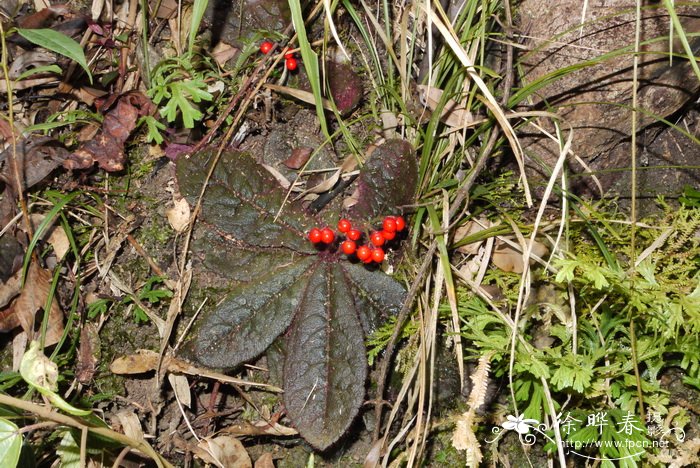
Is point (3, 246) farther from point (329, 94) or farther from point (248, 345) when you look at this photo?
point (329, 94)

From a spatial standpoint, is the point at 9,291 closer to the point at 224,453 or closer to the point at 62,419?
the point at 62,419

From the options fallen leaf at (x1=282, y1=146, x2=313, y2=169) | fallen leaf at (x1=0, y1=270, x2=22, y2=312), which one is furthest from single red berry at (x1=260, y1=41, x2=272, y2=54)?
fallen leaf at (x1=0, y1=270, x2=22, y2=312)

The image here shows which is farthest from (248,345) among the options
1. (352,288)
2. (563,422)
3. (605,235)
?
(605,235)

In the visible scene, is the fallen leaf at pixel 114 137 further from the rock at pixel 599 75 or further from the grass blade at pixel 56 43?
the rock at pixel 599 75

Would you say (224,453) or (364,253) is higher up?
(364,253)

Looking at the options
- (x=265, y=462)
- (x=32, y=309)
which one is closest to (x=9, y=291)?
(x=32, y=309)

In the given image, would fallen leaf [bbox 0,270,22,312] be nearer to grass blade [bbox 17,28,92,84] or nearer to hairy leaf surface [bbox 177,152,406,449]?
hairy leaf surface [bbox 177,152,406,449]

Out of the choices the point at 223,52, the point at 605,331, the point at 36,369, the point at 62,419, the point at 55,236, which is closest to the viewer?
the point at 36,369
